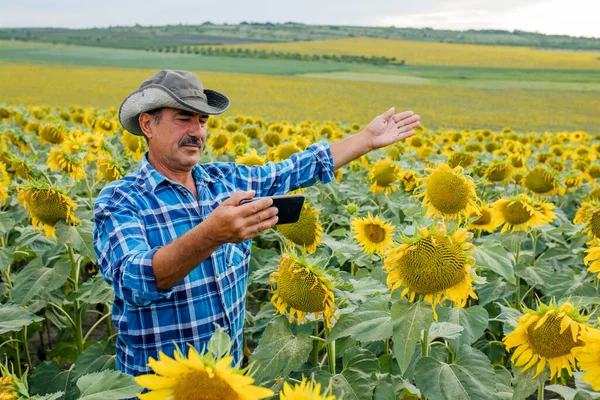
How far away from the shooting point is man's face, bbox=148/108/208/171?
2.77 metres

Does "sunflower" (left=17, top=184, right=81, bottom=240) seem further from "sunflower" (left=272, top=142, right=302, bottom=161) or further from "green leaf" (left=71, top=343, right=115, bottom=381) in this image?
"sunflower" (left=272, top=142, right=302, bottom=161)

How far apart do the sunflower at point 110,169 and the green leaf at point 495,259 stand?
3066 mm

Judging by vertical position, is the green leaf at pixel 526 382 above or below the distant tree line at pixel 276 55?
below

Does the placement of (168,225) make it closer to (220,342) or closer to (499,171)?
(220,342)

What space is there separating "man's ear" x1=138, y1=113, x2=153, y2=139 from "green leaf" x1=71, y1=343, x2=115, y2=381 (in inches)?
49.6

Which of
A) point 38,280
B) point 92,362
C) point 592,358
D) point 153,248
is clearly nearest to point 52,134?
point 38,280

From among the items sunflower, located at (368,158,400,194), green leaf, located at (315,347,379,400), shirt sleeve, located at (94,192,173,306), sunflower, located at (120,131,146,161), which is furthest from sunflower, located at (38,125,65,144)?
green leaf, located at (315,347,379,400)

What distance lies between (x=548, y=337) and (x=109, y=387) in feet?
4.60

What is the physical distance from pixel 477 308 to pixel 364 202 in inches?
122

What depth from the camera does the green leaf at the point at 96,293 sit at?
3.34m

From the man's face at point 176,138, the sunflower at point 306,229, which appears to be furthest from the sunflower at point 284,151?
the man's face at point 176,138

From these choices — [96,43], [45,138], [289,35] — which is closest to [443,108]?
[45,138]

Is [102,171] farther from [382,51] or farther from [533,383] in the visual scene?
[382,51]

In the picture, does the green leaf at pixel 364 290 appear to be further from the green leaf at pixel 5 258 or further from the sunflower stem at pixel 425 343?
the green leaf at pixel 5 258
